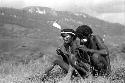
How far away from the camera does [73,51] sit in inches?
321

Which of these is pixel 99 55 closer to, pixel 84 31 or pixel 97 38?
pixel 97 38

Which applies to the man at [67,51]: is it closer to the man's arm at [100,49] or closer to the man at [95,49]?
the man at [95,49]

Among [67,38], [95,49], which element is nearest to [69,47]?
[67,38]

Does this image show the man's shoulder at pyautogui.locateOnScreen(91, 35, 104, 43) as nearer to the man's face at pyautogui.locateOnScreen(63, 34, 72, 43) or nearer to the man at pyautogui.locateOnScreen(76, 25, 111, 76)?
the man at pyautogui.locateOnScreen(76, 25, 111, 76)

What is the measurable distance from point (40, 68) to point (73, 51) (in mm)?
2787

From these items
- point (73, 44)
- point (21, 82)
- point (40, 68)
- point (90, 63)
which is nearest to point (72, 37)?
point (73, 44)


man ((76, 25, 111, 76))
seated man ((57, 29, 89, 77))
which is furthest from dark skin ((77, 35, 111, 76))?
seated man ((57, 29, 89, 77))

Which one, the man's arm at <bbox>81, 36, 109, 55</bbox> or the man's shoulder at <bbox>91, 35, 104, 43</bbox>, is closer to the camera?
the man's arm at <bbox>81, 36, 109, 55</bbox>

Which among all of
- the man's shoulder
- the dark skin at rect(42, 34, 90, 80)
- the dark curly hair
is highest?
the dark curly hair

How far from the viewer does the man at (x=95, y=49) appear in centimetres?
800

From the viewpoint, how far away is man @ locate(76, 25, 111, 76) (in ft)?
26.2

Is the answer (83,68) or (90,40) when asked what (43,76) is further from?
(90,40)

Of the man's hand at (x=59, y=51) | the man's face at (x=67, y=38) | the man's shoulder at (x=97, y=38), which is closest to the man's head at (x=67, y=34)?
the man's face at (x=67, y=38)

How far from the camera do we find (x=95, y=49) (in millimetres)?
8422
